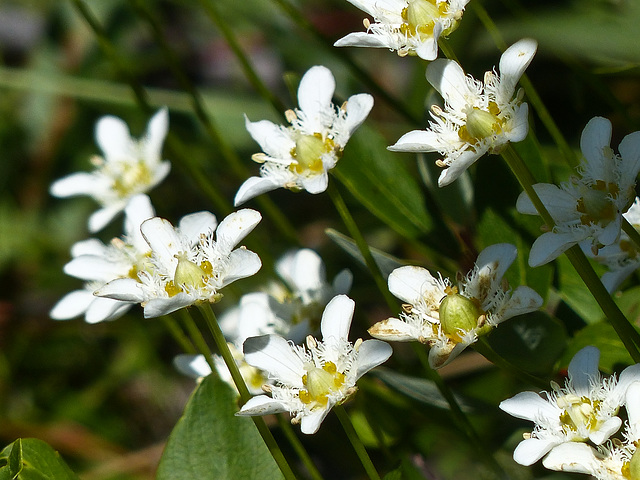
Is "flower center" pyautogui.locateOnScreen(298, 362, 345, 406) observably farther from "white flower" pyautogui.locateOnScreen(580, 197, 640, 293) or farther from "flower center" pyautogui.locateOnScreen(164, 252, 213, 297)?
"white flower" pyautogui.locateOnScreen(580, 197, 640, 293)

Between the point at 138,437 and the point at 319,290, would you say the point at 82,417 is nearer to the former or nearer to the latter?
the point at 138,437

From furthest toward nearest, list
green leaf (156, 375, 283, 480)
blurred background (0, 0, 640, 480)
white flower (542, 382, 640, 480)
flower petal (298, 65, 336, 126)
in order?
blurred background (0, 0, 640, 480)
flower petal (298, 65, 336, 126)
green leaf (156, 375, 283, 480)
white flower (542, 382, 640, 480)

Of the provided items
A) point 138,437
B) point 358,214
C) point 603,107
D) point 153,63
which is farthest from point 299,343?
point 153,63

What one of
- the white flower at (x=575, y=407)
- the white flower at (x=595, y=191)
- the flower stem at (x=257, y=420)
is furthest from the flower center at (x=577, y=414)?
the flower stem at (x=257, y=420)

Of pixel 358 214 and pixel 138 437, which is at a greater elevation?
pixel 358 214

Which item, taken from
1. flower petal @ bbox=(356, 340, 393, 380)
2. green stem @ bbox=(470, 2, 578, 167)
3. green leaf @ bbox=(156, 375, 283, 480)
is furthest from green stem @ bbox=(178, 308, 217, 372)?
green stem @ bbox=(470, 2, 578, 167)
